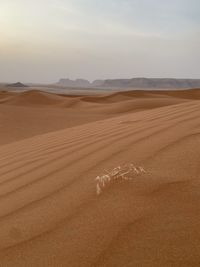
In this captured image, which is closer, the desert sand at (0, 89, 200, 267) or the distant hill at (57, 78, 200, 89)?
the desert sand at (0, 89, 200, 267)

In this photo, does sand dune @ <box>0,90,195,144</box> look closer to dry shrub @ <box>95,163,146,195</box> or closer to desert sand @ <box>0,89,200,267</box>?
desert sand @ <box>0,89,200,267</box>

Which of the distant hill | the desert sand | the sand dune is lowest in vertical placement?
the distant hill

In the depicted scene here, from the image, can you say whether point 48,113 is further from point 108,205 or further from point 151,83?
point 151,83

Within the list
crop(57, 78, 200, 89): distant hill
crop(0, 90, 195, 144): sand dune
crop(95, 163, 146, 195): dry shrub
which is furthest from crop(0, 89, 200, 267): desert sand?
crop(57, 78, 200, 89): distant hill

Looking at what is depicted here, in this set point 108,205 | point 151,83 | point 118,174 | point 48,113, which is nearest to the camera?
point 108,205

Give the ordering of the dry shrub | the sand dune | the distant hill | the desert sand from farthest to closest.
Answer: the distant hill < the sand dune < the dry shrub < the desert sand

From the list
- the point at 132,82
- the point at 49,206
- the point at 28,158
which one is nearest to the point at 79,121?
the point at 28,158

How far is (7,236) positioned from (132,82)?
94338 mm

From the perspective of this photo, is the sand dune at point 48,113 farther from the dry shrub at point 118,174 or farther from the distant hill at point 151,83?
the distant hill at point 151,83

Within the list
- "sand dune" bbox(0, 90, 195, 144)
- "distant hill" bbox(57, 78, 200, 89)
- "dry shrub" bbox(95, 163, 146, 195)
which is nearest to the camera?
"dry shrub" bbox(95, 163, 146, 195)

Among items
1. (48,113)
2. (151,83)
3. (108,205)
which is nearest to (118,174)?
(108,205)

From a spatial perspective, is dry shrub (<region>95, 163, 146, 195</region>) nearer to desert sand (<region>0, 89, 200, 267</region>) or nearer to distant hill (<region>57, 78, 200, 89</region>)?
desert sand (<region>0, 89, 200, 267</region>)

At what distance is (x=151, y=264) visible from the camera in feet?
3.55

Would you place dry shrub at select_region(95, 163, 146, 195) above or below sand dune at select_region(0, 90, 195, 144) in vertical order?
above
